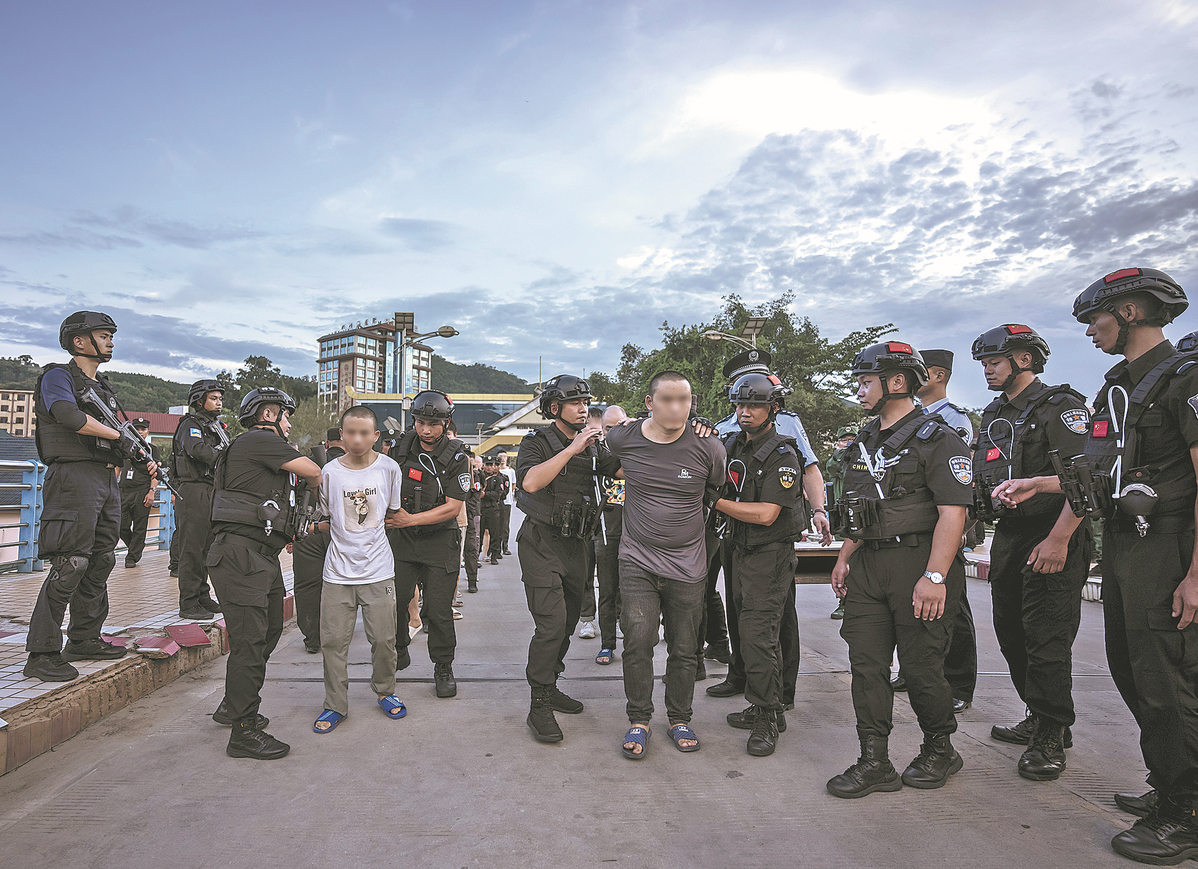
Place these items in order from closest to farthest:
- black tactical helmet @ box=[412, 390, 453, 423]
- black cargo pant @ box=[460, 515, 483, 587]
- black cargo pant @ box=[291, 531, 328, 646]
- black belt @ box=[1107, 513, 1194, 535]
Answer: black belt @ box=[1107, 513, 1194, 535], black tactical helmet @ box=[412, 390, 453, 423], black cargo pant @ box=[291, 531, 328, 646], black cargo pant @ box=[460, 515, 483, 587]

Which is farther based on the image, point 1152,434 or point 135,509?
point 135,509

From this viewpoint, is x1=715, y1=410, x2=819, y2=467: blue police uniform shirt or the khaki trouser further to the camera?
x1=715, y1=410, x2=819, y2=467: blue police uniform shirt

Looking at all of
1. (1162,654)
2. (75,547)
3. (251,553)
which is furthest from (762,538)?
(75,547)

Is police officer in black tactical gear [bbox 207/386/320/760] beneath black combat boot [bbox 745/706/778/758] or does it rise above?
above

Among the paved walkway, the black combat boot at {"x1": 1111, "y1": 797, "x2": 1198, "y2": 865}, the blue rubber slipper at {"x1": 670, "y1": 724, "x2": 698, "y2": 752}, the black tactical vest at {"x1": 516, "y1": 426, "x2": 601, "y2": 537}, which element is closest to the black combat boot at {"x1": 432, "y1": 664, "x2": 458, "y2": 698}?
the paved walkway

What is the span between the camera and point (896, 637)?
3.49m

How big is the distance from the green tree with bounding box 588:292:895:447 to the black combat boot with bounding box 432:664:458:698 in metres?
20.6

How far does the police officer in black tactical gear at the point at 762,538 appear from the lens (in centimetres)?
394

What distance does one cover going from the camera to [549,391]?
4.51 m

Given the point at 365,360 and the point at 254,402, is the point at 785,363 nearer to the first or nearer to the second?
the point at 254,402

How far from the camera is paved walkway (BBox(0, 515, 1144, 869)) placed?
2.71 meters

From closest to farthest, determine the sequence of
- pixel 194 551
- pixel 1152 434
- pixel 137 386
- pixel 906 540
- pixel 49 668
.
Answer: pixel 1152 434 → pixel 906 540 → pixel 49 668 → pixel 194 551 → pixel 137 386

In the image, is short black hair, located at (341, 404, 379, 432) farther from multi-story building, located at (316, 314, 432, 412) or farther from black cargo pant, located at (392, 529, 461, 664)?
multi-story building, located at (316, 314, 432, 412)

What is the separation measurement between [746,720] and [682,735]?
572 mm
